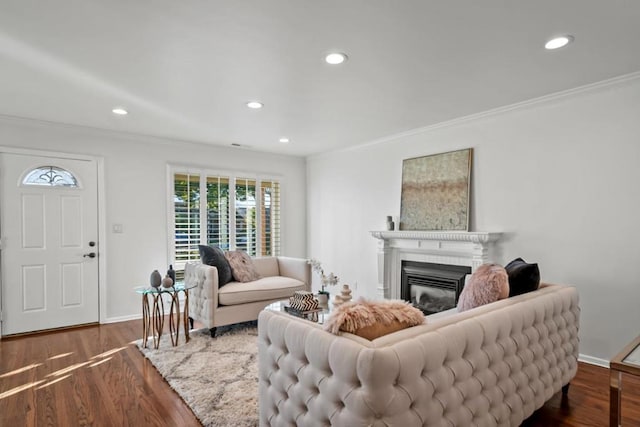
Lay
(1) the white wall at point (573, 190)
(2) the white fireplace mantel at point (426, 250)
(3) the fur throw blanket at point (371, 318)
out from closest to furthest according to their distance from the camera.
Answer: (3) the fur throw blanket at point (371, 318) < (1) the white wall at point (573, 190) < (2) the white fireplace mantel at point (426, 250)

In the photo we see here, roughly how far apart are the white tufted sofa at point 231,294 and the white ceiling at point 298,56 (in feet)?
5.88

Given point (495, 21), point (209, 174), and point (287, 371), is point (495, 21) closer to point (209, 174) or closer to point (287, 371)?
point (287, 371)

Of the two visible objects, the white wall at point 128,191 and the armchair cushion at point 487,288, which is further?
the white wall at point 128,191

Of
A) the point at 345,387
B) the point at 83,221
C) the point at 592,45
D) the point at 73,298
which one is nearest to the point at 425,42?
the point at 592,45

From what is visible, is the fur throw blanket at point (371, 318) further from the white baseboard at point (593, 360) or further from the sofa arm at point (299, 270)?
the sofa arm at point (299, 270)

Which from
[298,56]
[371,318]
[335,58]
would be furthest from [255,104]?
[371,318]

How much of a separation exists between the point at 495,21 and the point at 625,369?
76.9 inches

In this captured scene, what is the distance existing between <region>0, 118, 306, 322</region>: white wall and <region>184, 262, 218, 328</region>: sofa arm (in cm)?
106

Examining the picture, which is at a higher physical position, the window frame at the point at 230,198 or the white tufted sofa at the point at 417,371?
the window frame at the point at 230,198

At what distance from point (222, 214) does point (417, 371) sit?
15.0 feet

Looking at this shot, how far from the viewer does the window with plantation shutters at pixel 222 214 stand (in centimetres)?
509

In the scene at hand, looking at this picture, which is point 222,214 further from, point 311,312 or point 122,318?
point 311,312

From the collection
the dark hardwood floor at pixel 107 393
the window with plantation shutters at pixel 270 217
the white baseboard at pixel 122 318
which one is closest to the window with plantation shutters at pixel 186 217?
the white baseboard at pixel 122 318

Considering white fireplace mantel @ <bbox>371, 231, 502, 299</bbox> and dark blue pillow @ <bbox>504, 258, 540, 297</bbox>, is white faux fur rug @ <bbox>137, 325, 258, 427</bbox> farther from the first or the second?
white fireplace mantel @ <bbox>371, 231, 502, 299</bbox>
